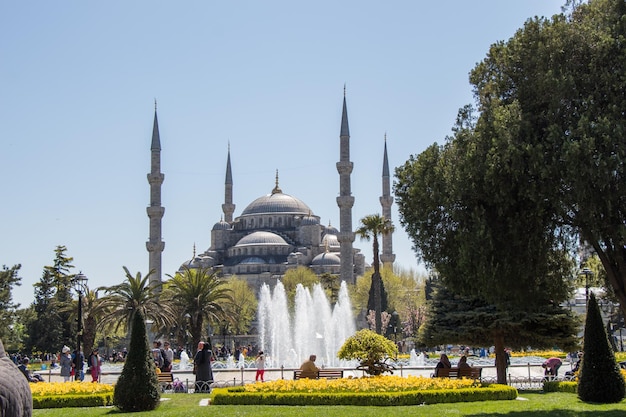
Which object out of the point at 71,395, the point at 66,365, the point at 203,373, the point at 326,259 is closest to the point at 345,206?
the point at 326,259

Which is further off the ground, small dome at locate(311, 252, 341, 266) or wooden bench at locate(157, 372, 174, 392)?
small dome at locate(311, 252, 341, 266)

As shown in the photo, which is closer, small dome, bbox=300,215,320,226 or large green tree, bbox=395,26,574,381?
large green tree, bbox=395,26,574,381

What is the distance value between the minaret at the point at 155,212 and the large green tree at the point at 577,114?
161ft

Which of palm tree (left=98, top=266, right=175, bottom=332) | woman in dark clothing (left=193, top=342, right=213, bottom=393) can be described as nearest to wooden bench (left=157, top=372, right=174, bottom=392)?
woman in dark clothing (left=193, top=342, right=213, bottom=393)

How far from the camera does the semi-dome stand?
9562 centimetres

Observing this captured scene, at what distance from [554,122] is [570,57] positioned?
1144mm

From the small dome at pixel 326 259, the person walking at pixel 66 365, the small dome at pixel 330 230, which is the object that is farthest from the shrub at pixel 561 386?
the small dome at pixel 330 230

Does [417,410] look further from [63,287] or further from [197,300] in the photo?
[63,287]

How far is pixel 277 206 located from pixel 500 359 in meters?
78.2

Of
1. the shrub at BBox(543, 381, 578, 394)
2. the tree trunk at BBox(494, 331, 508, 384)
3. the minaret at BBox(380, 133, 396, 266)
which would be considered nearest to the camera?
the shrub at BBox(543, 381, 578, 394)

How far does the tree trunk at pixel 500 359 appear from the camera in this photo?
18203 mm

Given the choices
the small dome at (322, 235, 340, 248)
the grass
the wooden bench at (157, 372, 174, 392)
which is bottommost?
the grass

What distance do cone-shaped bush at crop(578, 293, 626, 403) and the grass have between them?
23 centimetres

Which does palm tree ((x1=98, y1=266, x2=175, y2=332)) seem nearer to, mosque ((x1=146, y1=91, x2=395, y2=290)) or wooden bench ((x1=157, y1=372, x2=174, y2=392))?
wooden bench ((x1=157, y1=372, x2=174, y2=392))
